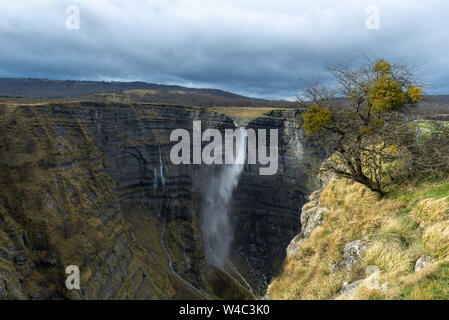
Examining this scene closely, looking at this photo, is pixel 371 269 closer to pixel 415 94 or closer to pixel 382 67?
pixel 415 94

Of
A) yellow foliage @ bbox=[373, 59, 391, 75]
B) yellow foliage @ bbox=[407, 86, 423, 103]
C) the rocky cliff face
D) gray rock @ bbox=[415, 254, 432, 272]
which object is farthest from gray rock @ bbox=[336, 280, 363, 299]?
the rocky cliff face

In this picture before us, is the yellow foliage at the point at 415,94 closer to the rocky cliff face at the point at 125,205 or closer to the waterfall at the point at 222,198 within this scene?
→ the rocky cliff face at the point at 125,205

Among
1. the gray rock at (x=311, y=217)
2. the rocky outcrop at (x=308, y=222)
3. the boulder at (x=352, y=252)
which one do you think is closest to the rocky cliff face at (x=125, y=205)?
the rocky outcrop at (x=308, y=222)

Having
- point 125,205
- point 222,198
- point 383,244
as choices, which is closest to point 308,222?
point 383,244

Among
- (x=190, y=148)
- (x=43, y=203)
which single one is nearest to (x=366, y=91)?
(x=43, y=203)

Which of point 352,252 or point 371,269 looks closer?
point 371,269
